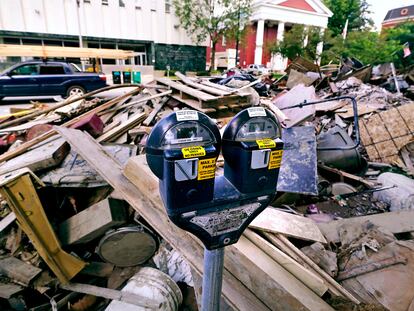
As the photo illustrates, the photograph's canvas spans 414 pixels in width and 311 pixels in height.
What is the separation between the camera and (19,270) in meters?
1.99

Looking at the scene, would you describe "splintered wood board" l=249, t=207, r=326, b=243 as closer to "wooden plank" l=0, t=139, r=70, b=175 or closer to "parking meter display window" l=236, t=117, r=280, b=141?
"parking meter display window" l=236, t=117, r=280, b=141

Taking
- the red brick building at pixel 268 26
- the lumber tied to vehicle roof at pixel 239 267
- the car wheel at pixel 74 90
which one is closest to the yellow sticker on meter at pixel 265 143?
the lumber tied to vehicle roof at pixel 239 267

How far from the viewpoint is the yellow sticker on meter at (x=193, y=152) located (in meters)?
0.75

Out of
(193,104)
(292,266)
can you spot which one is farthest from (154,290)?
(193,104)

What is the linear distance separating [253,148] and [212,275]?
496 mm

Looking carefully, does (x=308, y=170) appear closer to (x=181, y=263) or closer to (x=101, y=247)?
(x=181, y=263)

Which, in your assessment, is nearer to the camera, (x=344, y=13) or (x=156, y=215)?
(x=156, y=215)

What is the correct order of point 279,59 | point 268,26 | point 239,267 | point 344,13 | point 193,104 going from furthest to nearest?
point 344,13 < point 268,26 < point 279,59 < point 193,104 < point 239,267

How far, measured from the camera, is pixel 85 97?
17.4 ft

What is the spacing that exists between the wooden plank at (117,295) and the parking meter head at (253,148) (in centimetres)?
127

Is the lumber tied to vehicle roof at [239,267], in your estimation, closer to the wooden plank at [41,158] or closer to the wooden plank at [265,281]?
the wooden plank at [265,281]

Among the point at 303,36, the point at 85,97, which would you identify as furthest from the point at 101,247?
the point at 303,36

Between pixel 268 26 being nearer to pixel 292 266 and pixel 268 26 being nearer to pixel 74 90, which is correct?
pixel 74 90

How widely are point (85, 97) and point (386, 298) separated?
547 centimetres
